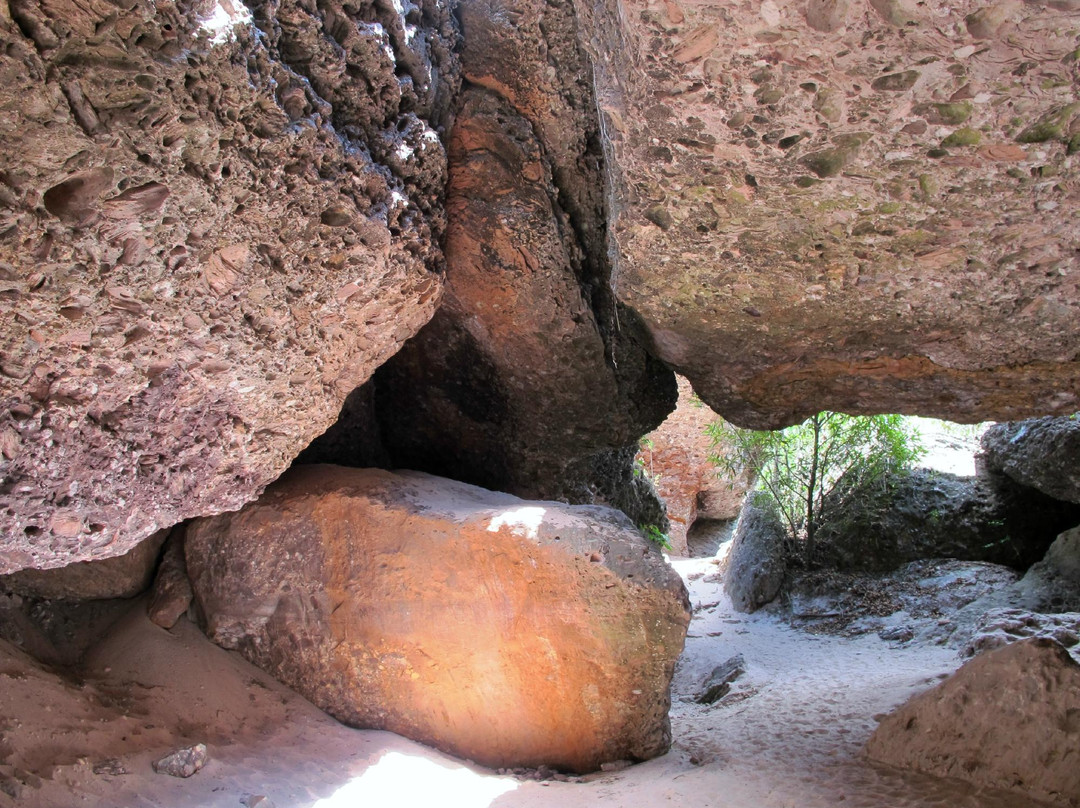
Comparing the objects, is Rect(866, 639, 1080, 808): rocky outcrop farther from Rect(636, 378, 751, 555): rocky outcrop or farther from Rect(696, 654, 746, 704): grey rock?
Rect(636, 378, 751, 555): rocky outcrop

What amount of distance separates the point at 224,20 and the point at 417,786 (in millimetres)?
2902

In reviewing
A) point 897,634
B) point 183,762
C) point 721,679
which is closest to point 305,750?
point 183,762

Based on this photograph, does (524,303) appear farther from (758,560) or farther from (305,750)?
(758,560)

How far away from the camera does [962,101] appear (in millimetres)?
2062

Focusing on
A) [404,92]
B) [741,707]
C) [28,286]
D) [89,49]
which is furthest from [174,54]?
[741,707]

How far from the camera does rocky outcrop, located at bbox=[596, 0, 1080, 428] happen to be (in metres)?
1.94

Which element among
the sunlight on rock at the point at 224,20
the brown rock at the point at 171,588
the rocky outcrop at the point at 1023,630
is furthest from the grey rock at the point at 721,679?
the sunlight on rock at the point at 224,20

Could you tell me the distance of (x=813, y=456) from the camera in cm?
655

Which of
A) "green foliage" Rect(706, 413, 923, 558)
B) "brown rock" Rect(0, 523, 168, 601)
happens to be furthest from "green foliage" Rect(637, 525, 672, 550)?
"brown rock" Rect(0, 523, 168, 601)

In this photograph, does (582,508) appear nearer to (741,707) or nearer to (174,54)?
(741,707)

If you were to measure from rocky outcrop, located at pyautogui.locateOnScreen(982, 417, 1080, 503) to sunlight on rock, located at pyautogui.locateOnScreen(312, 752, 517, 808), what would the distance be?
417 cm

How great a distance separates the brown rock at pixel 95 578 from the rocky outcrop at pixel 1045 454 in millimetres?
5396

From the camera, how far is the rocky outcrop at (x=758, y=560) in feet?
21.1

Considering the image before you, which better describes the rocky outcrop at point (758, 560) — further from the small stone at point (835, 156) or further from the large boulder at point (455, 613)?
the small stone at point (835, 156)
